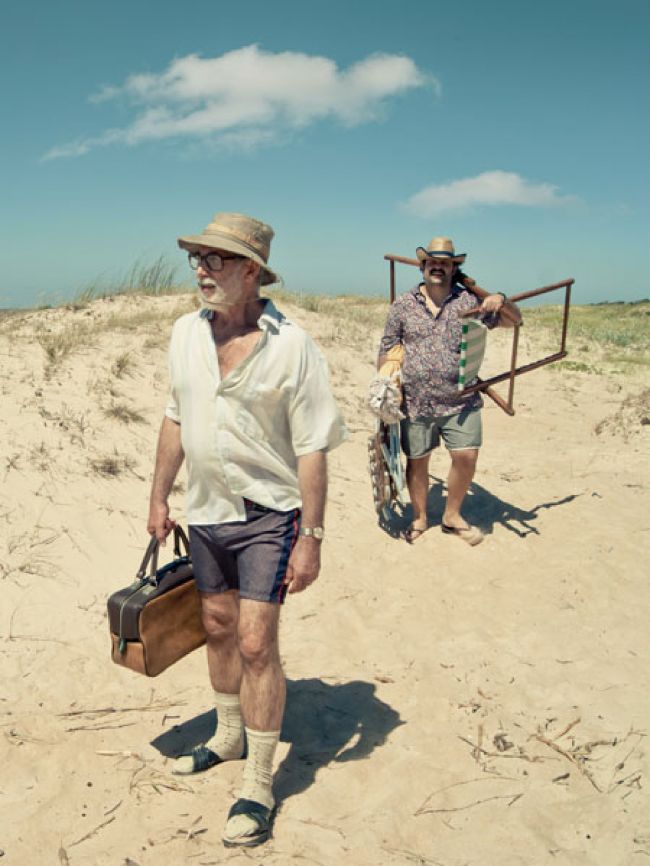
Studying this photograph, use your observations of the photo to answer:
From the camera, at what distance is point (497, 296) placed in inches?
222

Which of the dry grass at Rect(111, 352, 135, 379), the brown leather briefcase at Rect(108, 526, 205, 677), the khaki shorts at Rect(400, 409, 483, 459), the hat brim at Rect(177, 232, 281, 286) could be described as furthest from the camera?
the dry grass at Rect(111, 352, 135, 379)

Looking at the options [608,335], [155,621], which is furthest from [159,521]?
[608,335]

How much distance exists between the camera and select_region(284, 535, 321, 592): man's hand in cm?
311

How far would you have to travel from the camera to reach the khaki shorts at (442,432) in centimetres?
611

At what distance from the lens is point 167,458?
11.4 ft

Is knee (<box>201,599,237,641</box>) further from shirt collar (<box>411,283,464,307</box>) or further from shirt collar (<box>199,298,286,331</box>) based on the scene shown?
shirt collar (<box>411,283,464,307</box>)

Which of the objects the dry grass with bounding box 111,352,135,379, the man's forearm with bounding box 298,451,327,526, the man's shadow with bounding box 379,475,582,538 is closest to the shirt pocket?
the man's forearm with bounding box 298,451,327,526

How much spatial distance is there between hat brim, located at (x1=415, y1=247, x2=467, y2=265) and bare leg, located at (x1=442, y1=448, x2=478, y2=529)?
4.69 ft

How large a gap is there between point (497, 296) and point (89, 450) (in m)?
3.56

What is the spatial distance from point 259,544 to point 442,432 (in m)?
3.35

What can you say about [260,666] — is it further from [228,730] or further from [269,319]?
[269,319]

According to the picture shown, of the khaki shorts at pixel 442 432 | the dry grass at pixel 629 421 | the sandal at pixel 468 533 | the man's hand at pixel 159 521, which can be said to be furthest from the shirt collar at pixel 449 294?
the dry grass at pixel 629 421

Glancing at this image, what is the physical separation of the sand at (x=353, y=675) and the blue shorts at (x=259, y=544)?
103 centimetres

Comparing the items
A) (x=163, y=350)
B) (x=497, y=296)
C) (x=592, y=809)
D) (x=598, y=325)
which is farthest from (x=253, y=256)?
(x=598, y=325)
